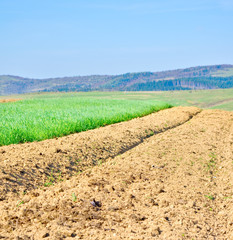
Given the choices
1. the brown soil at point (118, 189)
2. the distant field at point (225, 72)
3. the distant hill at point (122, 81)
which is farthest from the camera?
the distant field at point (225, 72)

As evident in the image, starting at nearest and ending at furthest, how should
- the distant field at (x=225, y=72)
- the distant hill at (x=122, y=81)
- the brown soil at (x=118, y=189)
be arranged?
the brown soil at (x=118, y=189) < the distant hill at (x=122, y=81) < the distant field at (x=225, y=72)

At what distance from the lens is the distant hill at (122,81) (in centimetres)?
5253

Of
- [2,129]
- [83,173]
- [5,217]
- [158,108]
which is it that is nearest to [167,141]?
[83,173]

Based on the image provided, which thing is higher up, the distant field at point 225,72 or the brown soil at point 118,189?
the distant field at point 225,72

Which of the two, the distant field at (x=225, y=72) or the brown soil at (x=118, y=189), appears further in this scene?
the distant field at (x=225, y=72)

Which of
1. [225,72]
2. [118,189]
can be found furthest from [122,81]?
[118,189]

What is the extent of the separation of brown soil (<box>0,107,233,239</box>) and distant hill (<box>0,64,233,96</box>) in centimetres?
4141

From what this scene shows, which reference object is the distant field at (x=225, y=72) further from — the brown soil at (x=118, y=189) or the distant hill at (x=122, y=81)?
the brown soil at (x=118, y=189)

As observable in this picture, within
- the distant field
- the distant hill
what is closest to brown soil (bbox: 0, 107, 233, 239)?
the distant hill

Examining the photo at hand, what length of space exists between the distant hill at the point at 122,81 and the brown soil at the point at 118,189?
41413mm

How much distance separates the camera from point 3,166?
605cm

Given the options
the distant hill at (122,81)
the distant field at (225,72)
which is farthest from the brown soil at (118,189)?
the distant field at (225,72)

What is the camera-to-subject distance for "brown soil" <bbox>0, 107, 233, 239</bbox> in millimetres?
4047

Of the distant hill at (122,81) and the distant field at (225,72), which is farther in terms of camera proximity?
the distant field at (225,72)
